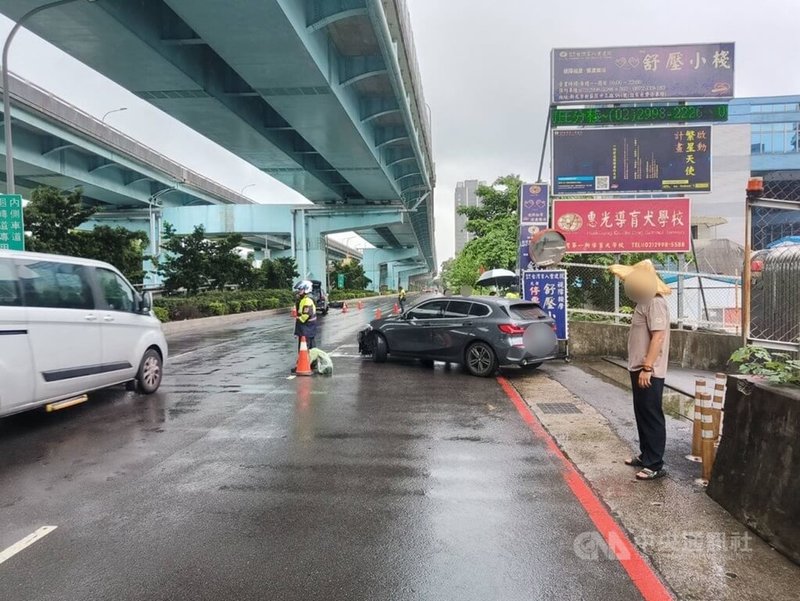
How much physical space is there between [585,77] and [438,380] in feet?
34.5

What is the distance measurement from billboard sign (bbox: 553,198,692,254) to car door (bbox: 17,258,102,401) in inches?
421

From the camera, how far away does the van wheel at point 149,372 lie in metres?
8.83

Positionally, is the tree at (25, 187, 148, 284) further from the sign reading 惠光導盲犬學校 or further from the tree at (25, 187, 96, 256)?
the sign reading 惠光導盲犬學校

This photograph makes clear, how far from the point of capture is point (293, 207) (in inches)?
1789

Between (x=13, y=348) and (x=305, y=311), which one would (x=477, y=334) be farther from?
(x=13, y=348)

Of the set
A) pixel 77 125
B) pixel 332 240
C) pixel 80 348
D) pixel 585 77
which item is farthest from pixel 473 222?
pixel 332 240

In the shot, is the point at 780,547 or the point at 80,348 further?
the point at 80,348

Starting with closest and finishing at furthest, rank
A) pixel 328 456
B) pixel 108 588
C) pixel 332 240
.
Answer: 1. pixel 108 588
2. pixel 328 456
3. pixel 332 240

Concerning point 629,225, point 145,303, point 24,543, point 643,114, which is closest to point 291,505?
point 24,543

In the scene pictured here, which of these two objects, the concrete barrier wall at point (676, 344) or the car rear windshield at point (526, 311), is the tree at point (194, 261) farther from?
the car rear windshield at point (526, 311)

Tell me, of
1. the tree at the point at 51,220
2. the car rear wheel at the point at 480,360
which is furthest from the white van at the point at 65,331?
the tree at the point at 51,220

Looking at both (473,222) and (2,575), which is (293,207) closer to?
(473,222)

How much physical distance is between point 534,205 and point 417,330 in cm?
460

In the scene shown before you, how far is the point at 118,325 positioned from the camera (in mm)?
8148
